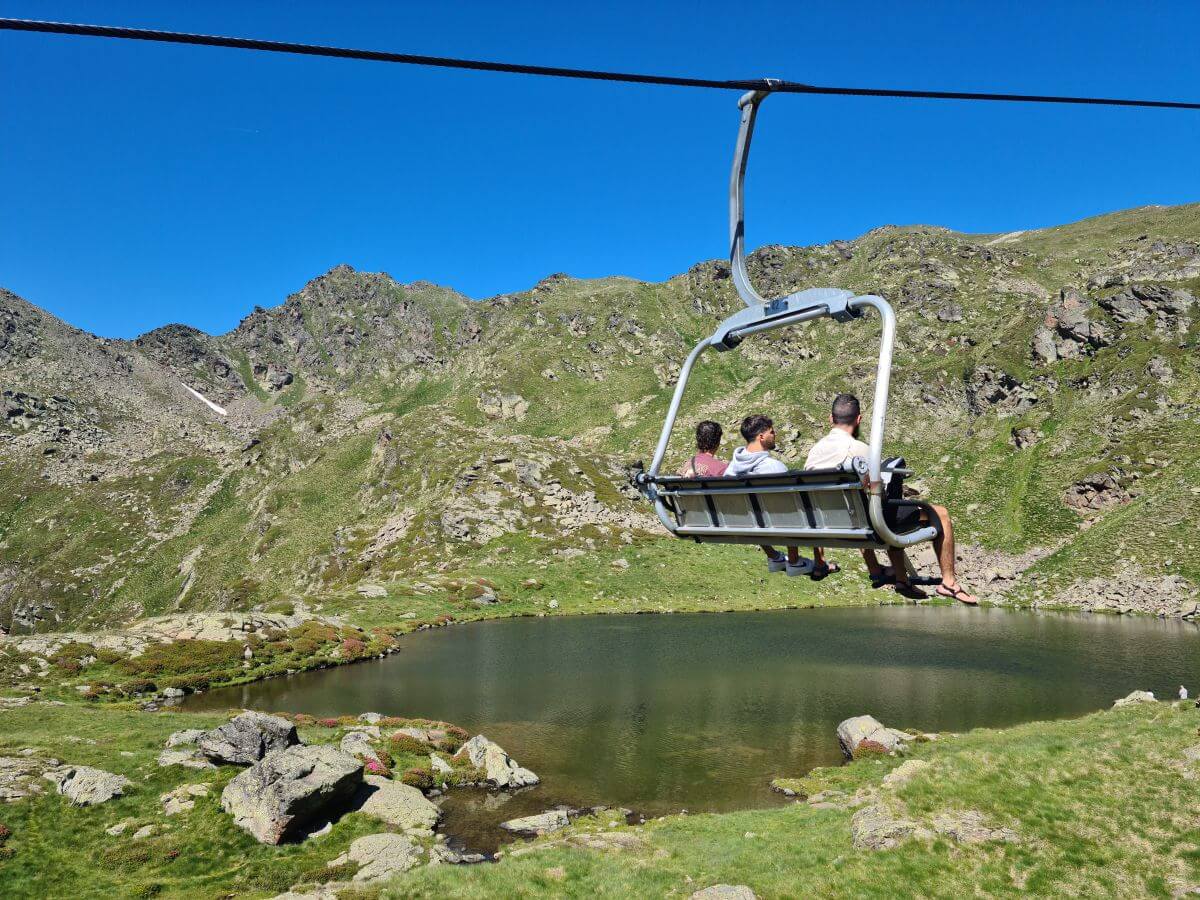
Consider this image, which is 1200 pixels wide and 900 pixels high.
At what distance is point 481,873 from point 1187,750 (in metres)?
26.1

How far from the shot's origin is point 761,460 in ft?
33.6

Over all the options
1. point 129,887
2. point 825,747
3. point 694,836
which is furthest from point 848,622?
point 129,887

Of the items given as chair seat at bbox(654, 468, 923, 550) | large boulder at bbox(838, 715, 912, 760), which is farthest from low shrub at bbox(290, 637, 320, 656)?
chair seat at bbox(654, 468, 923, 550)

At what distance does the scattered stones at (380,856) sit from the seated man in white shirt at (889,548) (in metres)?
20.8

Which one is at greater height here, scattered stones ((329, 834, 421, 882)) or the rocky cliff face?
the rocky cliff face

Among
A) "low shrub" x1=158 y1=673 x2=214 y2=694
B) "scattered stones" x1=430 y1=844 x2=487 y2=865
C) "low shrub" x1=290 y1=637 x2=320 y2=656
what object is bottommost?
"low shrub" x1=158 y1=673 x2=214 y2=694

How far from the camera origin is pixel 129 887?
21.4m

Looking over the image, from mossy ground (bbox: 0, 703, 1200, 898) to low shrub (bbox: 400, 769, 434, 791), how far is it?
14.6 feet

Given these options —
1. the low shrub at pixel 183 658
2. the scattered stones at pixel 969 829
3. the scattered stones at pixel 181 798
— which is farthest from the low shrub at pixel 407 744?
the low shrub at pixel 183 658

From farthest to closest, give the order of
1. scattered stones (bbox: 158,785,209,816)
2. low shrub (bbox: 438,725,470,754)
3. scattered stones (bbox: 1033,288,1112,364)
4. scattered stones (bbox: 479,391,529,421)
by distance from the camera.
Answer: scattered stones (bbox: 479,391,529,421)
scattered stones (bbox: 1033,288,1112,364)
low shrub (bbox: 438,725,470,754)
scattered stones (bbox: 158,785,209,816)

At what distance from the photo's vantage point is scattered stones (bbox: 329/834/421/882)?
2312cm

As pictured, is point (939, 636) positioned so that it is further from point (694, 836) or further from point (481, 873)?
point (481, 873)

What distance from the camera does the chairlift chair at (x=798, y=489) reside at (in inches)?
301

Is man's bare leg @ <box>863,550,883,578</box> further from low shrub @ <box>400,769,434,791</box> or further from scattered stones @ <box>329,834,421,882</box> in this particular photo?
low shrub @ <box>400,769,434,791</box>
